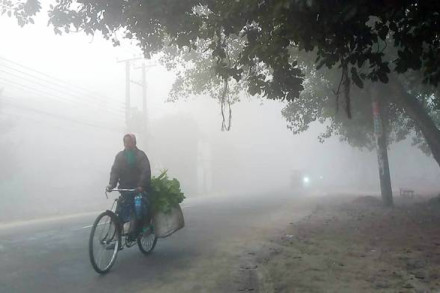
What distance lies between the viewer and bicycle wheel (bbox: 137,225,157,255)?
6926mm

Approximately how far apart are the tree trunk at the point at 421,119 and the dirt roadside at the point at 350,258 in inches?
157

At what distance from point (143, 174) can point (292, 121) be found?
15.0m

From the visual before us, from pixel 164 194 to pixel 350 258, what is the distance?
138 inches

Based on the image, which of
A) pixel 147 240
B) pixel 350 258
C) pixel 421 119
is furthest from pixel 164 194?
pixel 421 119

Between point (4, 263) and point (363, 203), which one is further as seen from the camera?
point (363, 203)

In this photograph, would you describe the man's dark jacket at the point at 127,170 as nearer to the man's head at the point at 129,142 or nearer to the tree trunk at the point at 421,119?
the man's head at the point at 129,142

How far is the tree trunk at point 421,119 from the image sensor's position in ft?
48.1

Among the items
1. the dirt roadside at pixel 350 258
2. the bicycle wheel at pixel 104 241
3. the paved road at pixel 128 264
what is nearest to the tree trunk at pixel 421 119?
the dirt roadside at pixel 350 258

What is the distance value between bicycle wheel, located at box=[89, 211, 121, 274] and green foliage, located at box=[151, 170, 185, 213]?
38.3 inches

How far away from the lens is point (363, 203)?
60.4ft

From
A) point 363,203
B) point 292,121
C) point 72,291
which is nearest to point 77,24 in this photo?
point 72,291

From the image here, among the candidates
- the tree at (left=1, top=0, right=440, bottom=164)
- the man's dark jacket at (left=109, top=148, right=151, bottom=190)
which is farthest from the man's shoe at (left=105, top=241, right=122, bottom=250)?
the tree at (left=1, top=0, right=440, bottom=164)

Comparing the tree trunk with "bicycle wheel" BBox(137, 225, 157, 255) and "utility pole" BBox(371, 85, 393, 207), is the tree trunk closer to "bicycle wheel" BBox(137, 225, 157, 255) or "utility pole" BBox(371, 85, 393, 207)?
"utility pole" BBox(371, 85, 393, 207)

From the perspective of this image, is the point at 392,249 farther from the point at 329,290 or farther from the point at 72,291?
the point at 72,291
